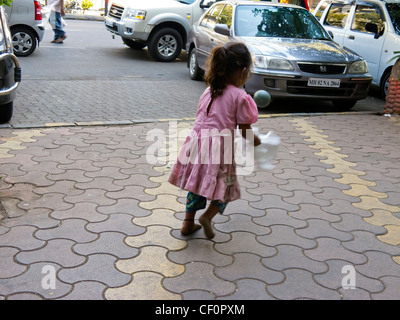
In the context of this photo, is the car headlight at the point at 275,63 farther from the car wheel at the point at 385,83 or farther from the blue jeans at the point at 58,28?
the blue jeans at the point at 58,28

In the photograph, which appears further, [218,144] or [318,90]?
[318,90]

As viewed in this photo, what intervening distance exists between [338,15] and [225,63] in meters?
8.51

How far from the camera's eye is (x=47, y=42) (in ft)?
46.6

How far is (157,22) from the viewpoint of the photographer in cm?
1241

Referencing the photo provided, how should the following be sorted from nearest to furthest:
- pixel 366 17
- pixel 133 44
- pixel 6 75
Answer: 1. pixel 6 75
2. pixel 366 17
3. pixel 133 44

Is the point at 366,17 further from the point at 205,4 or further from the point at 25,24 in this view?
the point at 25,24

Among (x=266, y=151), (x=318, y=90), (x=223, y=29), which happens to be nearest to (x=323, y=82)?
(x=318, y=90)

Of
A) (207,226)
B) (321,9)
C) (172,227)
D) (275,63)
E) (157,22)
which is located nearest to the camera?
(207,226)

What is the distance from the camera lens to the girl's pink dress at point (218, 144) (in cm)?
330

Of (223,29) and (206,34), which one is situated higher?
(223,29)

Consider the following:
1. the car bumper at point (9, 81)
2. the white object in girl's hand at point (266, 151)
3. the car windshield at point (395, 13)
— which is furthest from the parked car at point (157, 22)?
the white object in girl's hand at point (266, 151)

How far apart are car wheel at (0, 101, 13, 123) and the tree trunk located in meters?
5.88

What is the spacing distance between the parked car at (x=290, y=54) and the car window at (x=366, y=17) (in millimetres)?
1282
